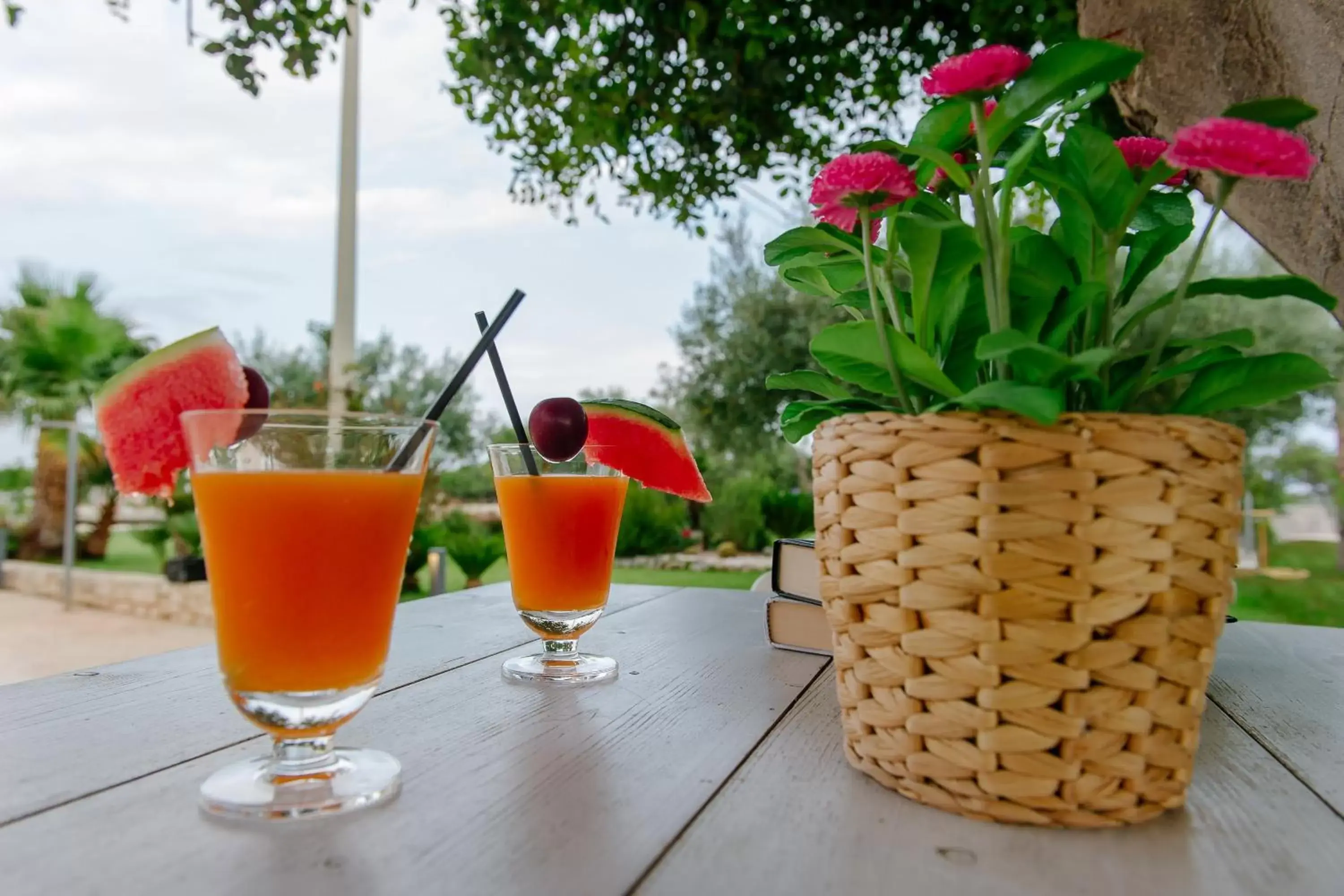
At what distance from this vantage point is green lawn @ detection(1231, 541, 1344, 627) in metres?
6.35

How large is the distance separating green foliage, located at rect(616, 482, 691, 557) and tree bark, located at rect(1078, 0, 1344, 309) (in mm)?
6596

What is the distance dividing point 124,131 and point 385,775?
1639 centimetres

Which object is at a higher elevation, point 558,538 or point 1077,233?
point 1077,233

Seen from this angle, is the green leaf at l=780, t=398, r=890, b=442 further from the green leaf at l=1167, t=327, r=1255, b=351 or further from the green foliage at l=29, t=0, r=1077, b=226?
the green foliage at l=29, t=0, r=1077, b=226

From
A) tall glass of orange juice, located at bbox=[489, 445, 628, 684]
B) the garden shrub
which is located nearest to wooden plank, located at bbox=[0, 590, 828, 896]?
tall glass of orange juice, located at bbox=[489, 445, 628, 684]

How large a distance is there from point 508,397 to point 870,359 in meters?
0.56

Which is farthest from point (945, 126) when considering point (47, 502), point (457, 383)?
point (47, 502)

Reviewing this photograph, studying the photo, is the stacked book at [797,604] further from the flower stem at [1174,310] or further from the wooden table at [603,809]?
the flower stem at [1174,310]

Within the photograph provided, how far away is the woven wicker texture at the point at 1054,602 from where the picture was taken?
50cm

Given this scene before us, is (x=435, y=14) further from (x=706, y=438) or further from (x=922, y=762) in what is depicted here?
(x=706, y=438)

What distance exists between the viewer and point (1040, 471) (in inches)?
19.8

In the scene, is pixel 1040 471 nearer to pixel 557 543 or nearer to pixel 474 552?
pixel 557 543

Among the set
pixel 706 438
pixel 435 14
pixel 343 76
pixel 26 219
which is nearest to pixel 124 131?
pixel 26 219

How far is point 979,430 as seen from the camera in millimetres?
513
